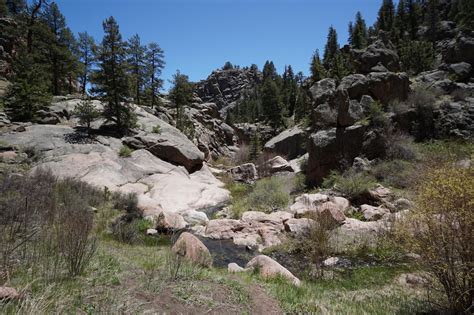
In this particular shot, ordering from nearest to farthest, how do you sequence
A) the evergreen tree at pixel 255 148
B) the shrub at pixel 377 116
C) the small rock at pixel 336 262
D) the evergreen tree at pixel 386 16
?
1. the small rock at pixel 336 262
2. the shrub at pixel 377 116
3. the evergreen tree at pixel 255 148
4. the evergreen tree at pixel 386 16

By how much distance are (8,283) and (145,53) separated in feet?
140

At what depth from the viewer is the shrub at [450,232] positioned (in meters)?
3.99

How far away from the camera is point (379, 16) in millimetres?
69938

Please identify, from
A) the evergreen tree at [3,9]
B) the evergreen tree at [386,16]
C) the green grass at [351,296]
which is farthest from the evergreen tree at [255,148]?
the evergreen tree at [386,16]

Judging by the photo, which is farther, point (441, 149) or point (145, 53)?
point (145, 53)

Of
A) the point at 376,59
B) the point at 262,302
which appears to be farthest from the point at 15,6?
the point at 262,302

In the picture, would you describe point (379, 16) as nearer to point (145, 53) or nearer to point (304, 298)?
point (145, 53)

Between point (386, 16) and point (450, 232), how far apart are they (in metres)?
82.1

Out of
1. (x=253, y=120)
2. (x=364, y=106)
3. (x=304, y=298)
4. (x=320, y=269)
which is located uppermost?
(x=253, y=120)

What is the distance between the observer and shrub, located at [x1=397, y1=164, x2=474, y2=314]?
3.99 meters

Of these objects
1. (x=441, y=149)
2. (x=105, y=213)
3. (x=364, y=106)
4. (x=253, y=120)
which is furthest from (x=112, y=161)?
(x=253, y=120)

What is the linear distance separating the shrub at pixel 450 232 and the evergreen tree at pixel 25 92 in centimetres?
2725

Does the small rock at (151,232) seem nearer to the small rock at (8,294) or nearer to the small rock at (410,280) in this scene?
the small rock at (8,294)

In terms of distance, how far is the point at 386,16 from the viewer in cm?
6900
